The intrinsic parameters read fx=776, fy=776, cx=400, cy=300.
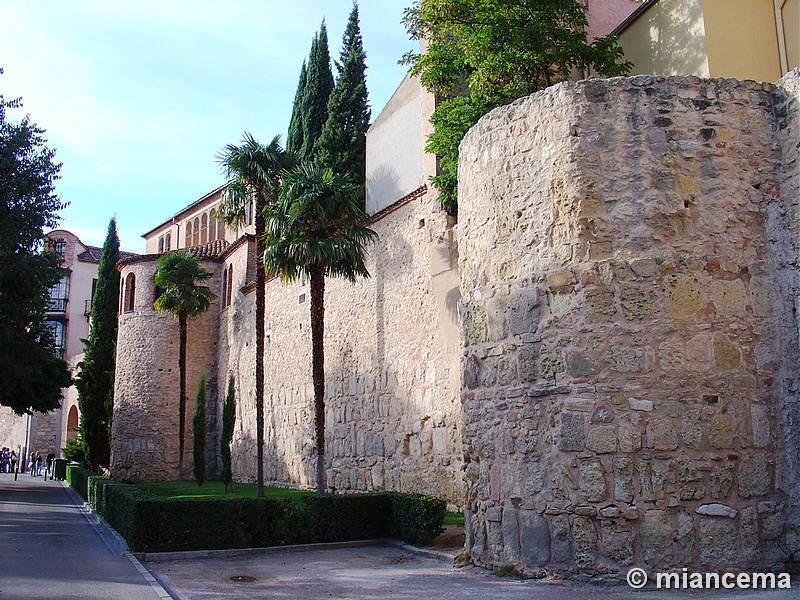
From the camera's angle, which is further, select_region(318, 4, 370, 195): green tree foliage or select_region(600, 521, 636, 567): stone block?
select_region(318, 4, 370, 195): green tree foliage

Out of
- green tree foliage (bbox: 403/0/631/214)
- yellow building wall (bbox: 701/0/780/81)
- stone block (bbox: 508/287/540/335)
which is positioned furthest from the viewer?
green tree foliage (bbox: 403/0/631/214)

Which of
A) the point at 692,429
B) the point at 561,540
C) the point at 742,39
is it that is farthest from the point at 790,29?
the point at 561,540

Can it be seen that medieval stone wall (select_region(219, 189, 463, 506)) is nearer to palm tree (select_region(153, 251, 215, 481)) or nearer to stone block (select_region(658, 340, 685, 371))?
palm tree (select_region(153, 251, 215, 481))

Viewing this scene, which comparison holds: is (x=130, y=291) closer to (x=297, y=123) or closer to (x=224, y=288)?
(x=224, y=288)

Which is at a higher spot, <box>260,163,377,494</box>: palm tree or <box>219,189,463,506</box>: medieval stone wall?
<box>260,163,377,494</box>: palm tree

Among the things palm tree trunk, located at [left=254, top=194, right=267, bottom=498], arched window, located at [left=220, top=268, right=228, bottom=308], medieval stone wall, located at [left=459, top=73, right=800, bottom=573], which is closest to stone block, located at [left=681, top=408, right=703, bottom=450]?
medieval stone wall, located at [left=459, top=73, right=800, bottom=573]

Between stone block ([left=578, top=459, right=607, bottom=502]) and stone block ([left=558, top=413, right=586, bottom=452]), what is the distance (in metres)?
0.18

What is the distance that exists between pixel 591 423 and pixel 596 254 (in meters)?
1.82

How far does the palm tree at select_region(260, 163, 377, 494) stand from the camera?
17.6 m

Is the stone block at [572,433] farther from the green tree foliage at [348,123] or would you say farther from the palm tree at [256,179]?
the green tree foliage at [348,123]

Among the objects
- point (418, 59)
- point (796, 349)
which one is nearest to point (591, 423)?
point (796, 349)

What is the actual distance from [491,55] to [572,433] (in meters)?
9.69

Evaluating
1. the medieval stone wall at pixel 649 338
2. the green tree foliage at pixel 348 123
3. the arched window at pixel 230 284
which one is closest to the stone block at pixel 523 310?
the medieval stone wall at pixel 649 338

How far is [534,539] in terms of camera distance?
8.38 meters
